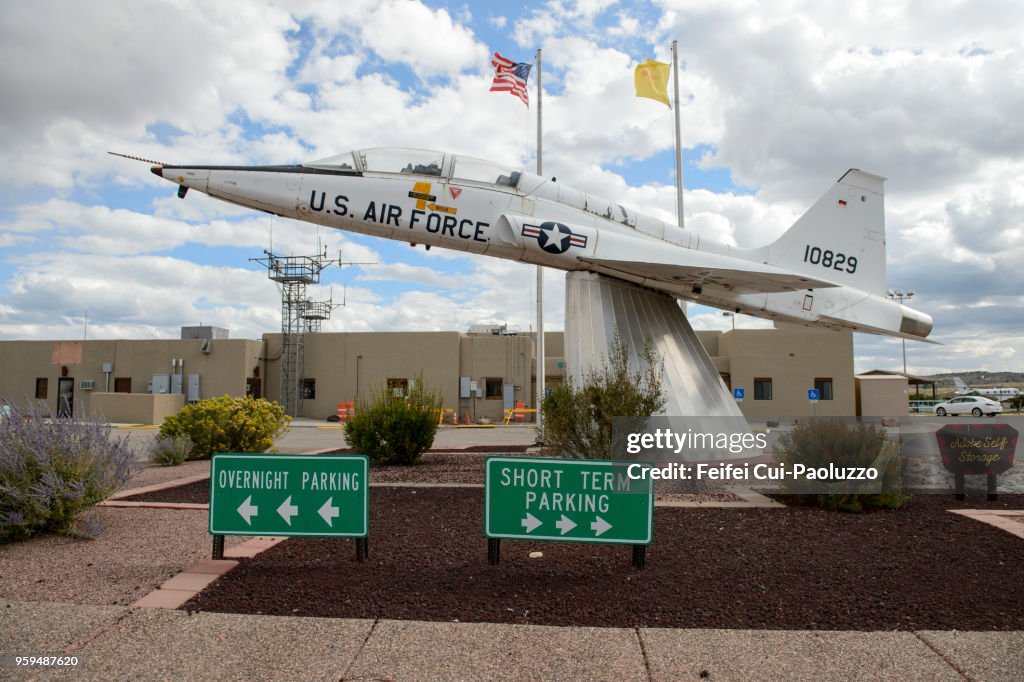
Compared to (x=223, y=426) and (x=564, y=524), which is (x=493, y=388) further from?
(x=564, y=524)

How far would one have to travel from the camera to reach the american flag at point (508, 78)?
20.4 m

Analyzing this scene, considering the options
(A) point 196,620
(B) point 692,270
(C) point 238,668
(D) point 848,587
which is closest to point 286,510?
(A) point 196,620

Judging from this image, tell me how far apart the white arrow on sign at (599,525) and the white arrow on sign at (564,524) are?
0.16 m

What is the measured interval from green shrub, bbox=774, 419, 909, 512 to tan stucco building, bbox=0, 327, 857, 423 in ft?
89.9

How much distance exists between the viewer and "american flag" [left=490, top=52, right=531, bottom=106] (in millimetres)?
20375

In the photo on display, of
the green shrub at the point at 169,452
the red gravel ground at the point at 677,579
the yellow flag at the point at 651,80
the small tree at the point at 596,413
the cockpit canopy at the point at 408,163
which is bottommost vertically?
the red gravel ground at the point at 677,579

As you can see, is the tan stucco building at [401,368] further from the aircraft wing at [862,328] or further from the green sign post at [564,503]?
the green sign post at [564,503]

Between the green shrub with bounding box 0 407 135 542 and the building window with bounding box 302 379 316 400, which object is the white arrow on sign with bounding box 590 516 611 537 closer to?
the green shrub with bounding box 0 407 135 542

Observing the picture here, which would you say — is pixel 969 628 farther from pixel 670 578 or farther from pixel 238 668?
pixel 238 668

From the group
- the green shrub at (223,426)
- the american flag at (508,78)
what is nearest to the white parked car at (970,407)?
the american flag at (508,78)

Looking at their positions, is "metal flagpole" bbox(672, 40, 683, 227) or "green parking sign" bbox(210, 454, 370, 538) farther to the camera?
"metal flagpole" bbox(672, 40, 683, 227)

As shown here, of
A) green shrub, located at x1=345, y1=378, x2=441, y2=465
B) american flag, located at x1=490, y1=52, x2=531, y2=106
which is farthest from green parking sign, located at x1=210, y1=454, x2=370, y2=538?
american flag, located at x1=490, y1=52, x2=531, y2=106

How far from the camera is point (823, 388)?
3628 cm

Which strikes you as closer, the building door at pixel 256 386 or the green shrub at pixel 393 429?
the green shrub at pixel 393 429
